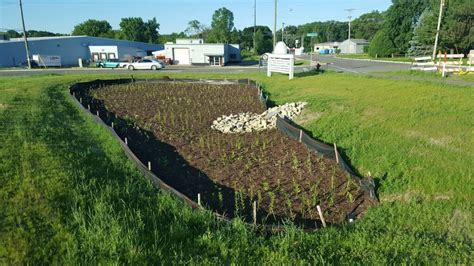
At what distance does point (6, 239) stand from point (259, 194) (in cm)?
467

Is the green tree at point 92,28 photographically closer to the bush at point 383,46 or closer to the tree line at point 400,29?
the tree line at point 400,29

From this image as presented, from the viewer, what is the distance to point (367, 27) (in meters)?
126

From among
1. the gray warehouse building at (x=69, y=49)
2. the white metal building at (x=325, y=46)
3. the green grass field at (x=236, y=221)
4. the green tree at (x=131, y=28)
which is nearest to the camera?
A: the green grass field at (x=236, y=221)

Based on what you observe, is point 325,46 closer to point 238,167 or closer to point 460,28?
point 460,28

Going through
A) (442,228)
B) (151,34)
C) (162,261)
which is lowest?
(442,228)

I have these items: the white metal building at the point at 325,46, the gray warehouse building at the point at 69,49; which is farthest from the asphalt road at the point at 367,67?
the white metal building at the point at 325,46

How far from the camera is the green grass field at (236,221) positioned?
4.86 metres

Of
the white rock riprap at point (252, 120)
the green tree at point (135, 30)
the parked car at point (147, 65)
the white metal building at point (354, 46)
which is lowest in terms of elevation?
the white rock riprap at point (252, 120)

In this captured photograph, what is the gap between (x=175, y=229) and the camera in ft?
18.2

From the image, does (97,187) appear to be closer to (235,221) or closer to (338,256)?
(235,221)

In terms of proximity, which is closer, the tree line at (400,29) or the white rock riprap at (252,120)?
the white rock riprap at (252,120)

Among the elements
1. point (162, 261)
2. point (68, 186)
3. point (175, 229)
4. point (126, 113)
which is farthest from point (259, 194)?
point (126, 113)

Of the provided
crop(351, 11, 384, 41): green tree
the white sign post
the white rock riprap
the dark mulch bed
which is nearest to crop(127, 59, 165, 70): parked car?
the white sign post

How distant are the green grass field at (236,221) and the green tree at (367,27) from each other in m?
109
